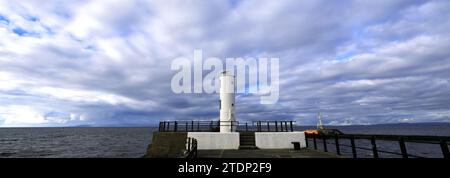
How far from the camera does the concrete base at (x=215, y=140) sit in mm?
17953

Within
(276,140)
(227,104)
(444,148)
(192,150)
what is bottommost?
(276,140)

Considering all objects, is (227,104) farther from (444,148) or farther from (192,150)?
(444,148)

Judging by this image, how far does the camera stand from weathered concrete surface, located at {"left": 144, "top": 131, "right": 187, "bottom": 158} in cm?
1742

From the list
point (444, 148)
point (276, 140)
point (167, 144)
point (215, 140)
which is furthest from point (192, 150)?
point (276, 140)

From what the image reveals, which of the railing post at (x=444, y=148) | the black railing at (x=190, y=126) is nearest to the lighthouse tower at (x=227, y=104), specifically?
the black railing at (x=190, y=126)

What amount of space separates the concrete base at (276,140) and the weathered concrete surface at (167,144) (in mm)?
5047

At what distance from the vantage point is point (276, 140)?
60.1 feet

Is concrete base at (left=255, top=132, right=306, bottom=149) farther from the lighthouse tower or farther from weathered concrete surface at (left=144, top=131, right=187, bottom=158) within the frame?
weathered concrete surface at (left=144, top=131, right=187, bottom=158)

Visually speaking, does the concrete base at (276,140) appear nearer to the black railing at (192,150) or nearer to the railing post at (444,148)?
the black railing at (192,150)

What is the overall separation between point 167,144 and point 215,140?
3169mm

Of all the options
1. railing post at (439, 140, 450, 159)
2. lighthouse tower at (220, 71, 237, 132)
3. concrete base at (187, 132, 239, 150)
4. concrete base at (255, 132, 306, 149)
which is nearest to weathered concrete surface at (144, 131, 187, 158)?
concrete base at (187, 132, 239, 150)
